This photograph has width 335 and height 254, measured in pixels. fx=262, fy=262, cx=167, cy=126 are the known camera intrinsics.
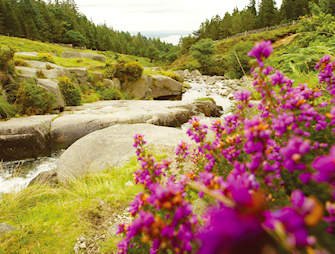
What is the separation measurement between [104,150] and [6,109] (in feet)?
23.6

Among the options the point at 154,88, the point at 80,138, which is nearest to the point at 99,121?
the point at 80,138

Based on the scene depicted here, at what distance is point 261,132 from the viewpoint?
128 cm

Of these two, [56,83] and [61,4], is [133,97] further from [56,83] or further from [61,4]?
[61,4]

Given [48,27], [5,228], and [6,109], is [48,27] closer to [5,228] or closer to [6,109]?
[6,109]

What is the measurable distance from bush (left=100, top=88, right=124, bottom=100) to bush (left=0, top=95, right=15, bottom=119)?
24.9ft

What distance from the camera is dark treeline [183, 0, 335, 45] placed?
180 feet

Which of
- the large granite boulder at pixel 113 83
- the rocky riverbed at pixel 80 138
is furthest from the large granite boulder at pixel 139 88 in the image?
the rocky riverbed at pixel 80 138

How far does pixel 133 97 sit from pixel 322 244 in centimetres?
2095

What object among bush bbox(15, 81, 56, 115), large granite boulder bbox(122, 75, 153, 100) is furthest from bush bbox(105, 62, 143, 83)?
bush bbox(15, 81, 56, 115)

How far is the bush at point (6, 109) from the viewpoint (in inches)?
461

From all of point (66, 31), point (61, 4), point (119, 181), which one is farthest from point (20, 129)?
point (61, 4)

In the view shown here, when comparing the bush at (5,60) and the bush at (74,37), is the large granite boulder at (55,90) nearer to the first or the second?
the bush at (5,60)

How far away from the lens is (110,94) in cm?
1941

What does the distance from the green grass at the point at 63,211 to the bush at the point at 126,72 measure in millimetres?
16726
